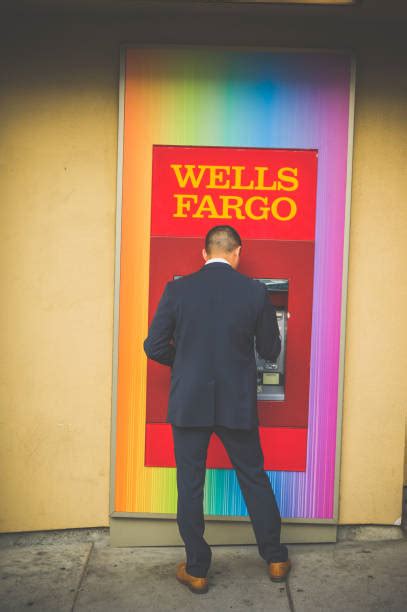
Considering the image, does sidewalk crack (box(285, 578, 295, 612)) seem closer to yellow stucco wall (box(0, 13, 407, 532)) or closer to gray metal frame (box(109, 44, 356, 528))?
gray metal frame (box(109, 44, 356, 528))

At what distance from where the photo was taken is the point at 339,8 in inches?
137

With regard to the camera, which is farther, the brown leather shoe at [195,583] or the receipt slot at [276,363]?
the receipt slot at [276,363]

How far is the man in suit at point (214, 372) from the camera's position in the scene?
3.24 m

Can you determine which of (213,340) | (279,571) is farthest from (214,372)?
(279,571)

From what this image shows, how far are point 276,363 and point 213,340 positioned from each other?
662 mm

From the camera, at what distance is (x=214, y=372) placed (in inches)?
128

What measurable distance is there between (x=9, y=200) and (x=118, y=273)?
77 centimetres

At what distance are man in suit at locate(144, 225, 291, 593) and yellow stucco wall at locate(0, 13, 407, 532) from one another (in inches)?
28.6

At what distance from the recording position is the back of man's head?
11.0 feet

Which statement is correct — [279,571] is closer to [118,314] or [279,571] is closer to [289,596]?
[289,596]

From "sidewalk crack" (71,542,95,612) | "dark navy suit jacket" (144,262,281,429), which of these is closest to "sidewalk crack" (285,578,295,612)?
"dark navy suit jacket" (144,262,281,429)

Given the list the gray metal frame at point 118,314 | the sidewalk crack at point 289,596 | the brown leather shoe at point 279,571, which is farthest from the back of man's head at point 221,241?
the sidewalk crack at point 289,596

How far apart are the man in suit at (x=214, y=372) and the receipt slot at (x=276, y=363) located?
381 millimetres

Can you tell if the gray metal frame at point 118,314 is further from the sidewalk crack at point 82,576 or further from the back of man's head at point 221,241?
the back of man's head at point 221,241
